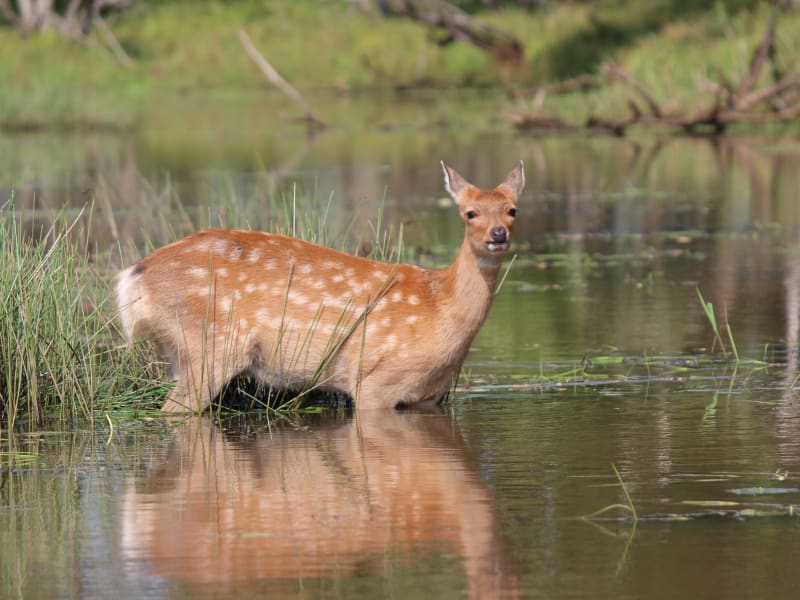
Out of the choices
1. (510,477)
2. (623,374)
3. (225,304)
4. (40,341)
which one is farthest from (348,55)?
(510,477)

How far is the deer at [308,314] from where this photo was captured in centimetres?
959

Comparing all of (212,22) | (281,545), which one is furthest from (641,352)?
(212,22)

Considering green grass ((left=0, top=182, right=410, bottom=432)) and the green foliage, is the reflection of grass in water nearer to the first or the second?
green grass ((left=0, top=182, right=410, bottom=432))

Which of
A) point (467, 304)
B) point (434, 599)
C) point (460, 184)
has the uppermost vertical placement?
point (460, 184)

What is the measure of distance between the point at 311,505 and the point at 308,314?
7.67ft

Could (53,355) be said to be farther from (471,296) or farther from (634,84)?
(634,84)

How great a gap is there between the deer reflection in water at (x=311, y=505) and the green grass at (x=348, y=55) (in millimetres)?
19249

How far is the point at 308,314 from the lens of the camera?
31.9 ft

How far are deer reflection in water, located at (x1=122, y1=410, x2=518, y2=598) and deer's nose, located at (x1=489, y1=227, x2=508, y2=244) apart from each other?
3.24 feet

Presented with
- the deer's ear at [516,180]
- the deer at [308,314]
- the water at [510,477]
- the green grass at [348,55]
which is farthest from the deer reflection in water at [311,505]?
the green grass at [348,55]

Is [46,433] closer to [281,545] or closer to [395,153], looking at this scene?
[281,545]

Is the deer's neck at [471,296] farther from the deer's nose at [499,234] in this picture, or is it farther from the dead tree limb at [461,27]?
the dead tree limb at [461,27]

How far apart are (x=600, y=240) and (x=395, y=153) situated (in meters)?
12.3

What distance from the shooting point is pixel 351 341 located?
385 inches
